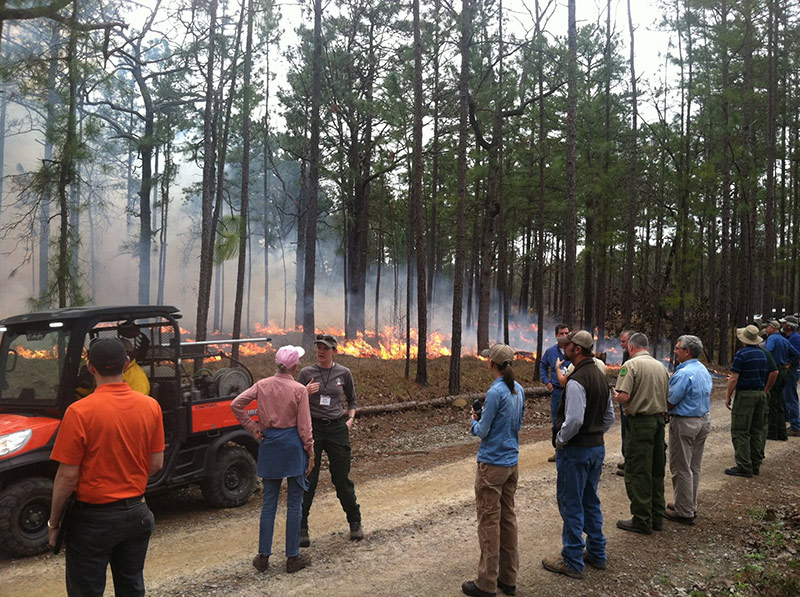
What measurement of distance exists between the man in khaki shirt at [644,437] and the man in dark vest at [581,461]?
3.71 feet

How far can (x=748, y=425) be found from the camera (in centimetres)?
895

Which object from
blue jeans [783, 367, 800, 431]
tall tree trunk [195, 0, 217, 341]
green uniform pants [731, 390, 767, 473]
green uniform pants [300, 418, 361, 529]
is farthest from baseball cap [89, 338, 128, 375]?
tall tree trunk [195, 0, 217, 341]

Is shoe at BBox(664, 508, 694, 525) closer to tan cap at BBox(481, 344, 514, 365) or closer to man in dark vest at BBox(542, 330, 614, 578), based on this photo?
man in dark vest at BBox(542, 330, 614, 578)

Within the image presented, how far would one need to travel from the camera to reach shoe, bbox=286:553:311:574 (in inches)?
214

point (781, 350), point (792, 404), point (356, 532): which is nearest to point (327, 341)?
point (356, 532)

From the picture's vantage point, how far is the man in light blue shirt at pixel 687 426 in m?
6.88

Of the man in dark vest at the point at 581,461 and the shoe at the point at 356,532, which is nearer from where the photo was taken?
the man in dark vest at the point at 581,461

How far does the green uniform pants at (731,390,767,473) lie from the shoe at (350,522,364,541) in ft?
21.1

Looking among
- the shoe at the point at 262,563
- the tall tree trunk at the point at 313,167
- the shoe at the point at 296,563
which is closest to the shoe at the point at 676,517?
the shoe at the point at 296,563

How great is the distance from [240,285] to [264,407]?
1681 cm

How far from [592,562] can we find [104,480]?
15.2ft

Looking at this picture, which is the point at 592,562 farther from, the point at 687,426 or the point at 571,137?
the point at 571,137

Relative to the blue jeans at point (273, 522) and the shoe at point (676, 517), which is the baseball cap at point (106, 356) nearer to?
the blue jeans at point (273, 522)

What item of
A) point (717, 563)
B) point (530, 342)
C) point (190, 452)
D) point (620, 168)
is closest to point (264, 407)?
point (190, 452)
